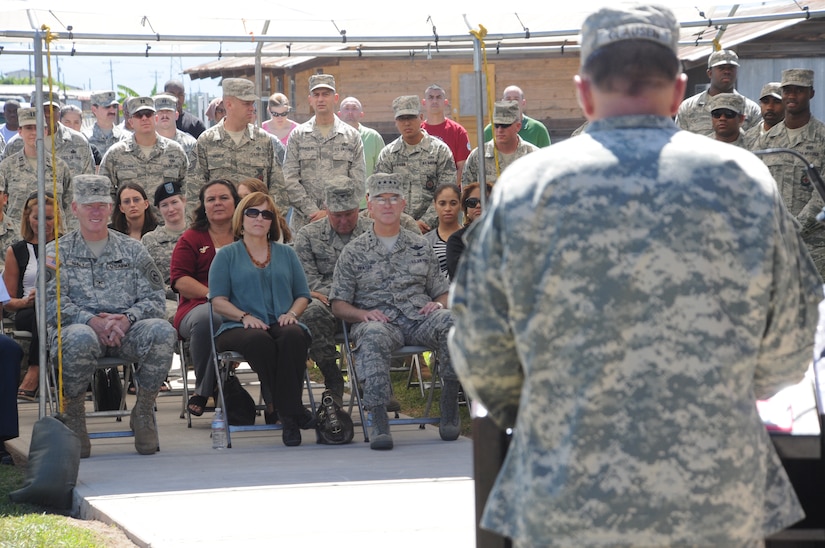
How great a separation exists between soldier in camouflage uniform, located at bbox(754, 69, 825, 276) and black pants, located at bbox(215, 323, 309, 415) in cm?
362

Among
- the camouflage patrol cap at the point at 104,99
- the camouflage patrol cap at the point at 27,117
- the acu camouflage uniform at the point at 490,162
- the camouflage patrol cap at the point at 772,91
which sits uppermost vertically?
the camouflage patrol cap at the point at 104,99

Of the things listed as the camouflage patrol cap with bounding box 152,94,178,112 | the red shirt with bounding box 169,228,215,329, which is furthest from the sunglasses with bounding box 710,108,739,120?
the camouflage patrol cap with bounding box 152,94,178,112

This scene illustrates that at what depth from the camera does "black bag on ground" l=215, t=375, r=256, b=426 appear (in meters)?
7.75

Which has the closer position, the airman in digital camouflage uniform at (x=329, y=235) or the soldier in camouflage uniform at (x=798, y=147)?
the airman in digital camouflage uniform at (x=329, y=235)

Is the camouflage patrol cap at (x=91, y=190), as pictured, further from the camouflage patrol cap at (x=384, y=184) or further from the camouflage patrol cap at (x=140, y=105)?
the camouflage patrol cap at (x=140, y=105)

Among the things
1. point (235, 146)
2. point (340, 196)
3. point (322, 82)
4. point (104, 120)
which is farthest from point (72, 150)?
point (340, 196)

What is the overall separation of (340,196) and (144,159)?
8.00 ft

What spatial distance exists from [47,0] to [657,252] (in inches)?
223

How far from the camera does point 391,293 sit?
762 cm

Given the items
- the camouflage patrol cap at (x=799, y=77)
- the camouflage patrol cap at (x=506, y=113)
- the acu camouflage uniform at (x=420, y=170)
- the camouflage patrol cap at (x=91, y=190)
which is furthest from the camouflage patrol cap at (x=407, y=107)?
the camouflage patrol cap at (x=91, y=190)

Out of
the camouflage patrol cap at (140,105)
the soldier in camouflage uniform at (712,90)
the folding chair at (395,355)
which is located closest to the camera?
the folding chair at (395,355)

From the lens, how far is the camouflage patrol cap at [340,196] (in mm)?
8336

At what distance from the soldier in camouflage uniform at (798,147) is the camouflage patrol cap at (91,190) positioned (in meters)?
4.52

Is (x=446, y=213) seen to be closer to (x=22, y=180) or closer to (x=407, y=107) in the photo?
(x=407, y=107)
